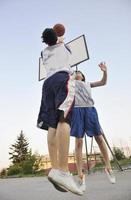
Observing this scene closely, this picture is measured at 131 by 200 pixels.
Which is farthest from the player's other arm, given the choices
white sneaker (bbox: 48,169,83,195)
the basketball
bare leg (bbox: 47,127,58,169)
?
white sneaker (bbox: 48,169,83,195)

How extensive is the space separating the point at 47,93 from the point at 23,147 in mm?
50519

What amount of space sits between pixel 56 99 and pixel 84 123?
1153 mm

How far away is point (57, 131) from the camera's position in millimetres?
2559

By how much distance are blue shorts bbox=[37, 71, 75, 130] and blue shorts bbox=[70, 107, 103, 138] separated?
932 mm

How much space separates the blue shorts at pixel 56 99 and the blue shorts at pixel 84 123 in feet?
3.06

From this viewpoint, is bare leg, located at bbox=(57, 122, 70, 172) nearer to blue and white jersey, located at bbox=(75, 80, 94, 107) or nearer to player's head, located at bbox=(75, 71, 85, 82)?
blue and white jersey, located at bbox=(75, 80, 94, 107)

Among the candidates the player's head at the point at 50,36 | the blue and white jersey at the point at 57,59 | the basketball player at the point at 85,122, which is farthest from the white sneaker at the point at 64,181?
the basketball player at the point at 85,122

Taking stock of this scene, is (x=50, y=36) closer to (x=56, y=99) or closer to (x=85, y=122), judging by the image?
(x=56, y=99)

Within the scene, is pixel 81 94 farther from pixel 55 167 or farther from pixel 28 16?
pixel 28 16

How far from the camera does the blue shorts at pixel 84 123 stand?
3.60 meters

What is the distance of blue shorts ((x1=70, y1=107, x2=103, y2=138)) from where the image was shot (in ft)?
11.8

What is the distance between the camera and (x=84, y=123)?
367cm

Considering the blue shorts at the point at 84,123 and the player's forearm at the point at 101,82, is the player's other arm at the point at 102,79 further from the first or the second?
the blue shorts at the point at 84,123

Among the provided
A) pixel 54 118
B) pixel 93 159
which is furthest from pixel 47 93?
pixel 93 159
